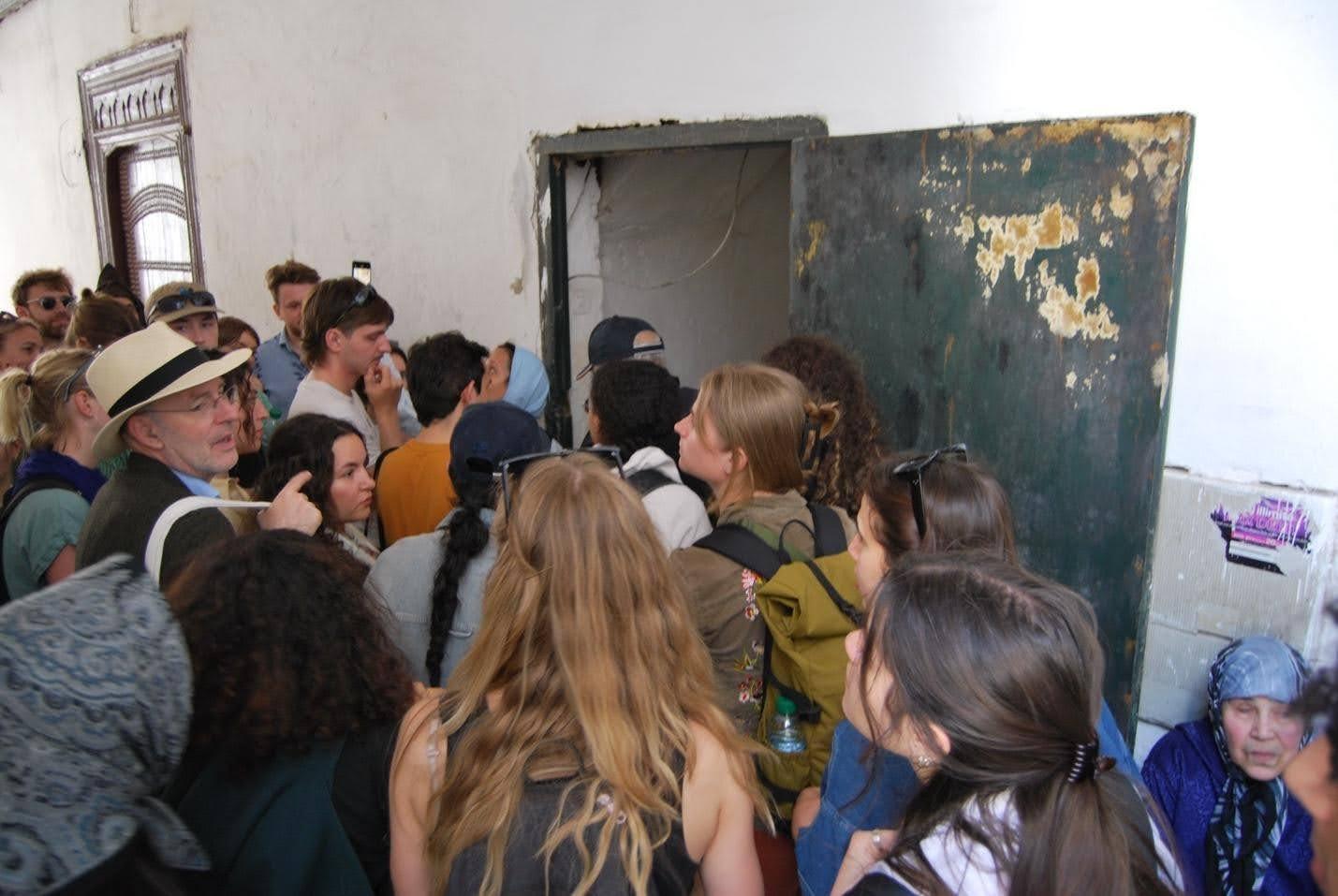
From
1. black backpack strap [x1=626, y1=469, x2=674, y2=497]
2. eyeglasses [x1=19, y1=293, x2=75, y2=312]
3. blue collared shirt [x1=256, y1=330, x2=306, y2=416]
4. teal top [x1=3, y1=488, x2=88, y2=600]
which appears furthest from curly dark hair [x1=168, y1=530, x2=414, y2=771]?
eyeglasses [x1=19, y1=293, x2=75, y2=312]

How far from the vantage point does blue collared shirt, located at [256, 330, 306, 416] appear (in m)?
3.94

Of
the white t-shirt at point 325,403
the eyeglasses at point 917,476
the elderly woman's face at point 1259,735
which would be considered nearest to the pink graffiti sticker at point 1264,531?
the elderly woman's face at point 1259,735

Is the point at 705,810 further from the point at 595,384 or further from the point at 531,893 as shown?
the point at 595,384

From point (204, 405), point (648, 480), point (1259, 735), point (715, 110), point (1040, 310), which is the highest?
point (715, 110)

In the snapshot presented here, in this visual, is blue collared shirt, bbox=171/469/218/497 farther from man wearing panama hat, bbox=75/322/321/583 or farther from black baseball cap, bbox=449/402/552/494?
black baseball cap, bbox=449/402/552/494

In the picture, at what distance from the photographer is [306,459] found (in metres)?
2.27

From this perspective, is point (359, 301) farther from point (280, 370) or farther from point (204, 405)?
point (204, 405)

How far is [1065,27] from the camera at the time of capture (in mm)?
2295

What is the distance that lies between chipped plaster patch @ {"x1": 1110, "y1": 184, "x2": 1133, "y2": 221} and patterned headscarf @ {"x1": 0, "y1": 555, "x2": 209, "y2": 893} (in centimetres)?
213

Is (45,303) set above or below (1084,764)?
above

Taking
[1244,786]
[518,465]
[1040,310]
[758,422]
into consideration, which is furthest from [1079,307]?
[518,465]

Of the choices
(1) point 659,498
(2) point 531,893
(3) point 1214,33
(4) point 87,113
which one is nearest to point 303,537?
(2) point 531,893

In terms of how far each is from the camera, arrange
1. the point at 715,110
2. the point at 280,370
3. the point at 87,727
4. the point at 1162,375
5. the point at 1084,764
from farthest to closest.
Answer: the point at 280,370 → the point at 715,110 → the point at 1162,375 → the point at 1084,764 → the point at 87,727

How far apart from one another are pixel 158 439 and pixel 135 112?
643 centimetres
